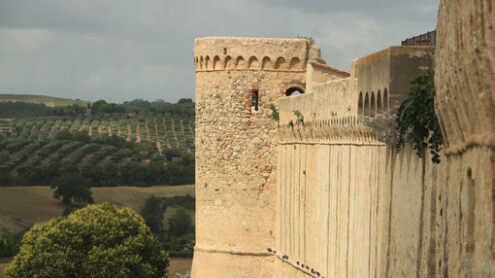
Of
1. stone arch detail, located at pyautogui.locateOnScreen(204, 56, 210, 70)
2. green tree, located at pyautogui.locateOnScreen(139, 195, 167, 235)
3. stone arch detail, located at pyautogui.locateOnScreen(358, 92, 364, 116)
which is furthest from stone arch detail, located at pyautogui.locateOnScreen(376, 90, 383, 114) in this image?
green tree, located at pyautogui.locateOnScreen(139, 195, 167, 235)

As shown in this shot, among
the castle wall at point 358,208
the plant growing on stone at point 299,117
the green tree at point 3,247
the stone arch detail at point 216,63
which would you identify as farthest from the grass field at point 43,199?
the plant growing on stone at point 299,117

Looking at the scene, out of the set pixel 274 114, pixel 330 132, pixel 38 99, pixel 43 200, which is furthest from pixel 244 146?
pixel 38 99

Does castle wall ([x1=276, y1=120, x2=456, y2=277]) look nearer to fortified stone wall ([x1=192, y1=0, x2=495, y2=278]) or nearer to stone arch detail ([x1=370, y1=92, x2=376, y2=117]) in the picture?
fortified stone wall ([x1=192, y1=0, x2=495, y2=278])

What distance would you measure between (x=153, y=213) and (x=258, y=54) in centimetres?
5076

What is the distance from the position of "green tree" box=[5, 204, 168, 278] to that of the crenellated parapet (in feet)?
24.3

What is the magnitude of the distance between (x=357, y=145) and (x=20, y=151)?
80156 millimetres

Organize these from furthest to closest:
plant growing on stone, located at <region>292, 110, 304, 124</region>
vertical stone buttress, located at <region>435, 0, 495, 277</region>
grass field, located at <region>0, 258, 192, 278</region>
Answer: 1. grass field, located at <region>0, 258, 192, 278</region>
2. plant growing on stone, located at <region>292, 110, 304, 124</region>
3. vertical stone buttress, located at <region>435, 0, 495, 277</region>

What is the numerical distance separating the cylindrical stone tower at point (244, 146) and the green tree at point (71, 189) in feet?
186

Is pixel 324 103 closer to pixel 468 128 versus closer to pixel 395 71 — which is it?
pixel 395 71

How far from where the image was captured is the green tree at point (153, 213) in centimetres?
6969

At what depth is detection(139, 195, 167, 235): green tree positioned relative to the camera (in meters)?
69.7

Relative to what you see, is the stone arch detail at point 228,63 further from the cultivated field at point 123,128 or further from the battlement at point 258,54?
the cultivated field at point 123,128

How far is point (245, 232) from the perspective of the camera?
21.3 meters

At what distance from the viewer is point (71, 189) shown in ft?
253
